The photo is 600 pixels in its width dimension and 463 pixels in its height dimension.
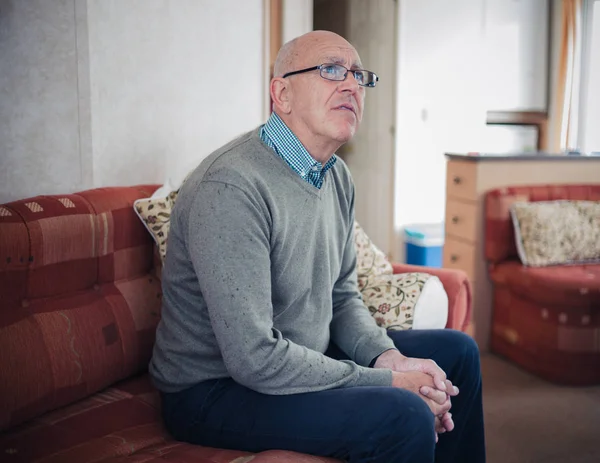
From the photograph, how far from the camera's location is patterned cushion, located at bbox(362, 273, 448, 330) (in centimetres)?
175

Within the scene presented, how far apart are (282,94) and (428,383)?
0.76m

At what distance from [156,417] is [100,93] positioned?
1.12m

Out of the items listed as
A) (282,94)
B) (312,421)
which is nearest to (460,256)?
(282,94)

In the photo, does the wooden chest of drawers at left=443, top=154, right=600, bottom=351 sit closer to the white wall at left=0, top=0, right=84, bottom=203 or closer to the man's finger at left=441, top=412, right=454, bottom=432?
the man's finger at left=441, top=412, right=454, bottom=432

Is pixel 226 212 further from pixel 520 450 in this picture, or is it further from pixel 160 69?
pixel 520 450

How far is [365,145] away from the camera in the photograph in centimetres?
460

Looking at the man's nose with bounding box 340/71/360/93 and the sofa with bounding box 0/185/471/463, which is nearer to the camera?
the sofa with bounding box 0/185/471/463

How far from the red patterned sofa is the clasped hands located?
1469mm

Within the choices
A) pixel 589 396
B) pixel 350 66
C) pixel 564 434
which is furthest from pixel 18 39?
pixel 589 396

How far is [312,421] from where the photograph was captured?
1188 millimetres

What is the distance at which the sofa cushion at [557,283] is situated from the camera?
2580 millimetres

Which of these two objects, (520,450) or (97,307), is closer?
(97,307)

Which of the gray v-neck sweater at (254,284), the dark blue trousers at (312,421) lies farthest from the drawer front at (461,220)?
Result: the dark blue trousers at (312,421)

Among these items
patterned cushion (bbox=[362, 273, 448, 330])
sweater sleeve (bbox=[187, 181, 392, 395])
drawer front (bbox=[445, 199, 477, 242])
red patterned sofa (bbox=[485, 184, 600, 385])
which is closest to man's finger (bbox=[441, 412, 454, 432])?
sweater sleeve (bbox=[187, 181, 392, 395])
